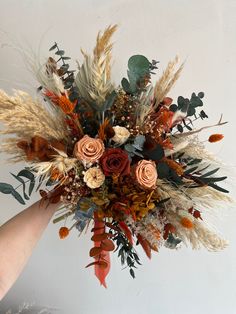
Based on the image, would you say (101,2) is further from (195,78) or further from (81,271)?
(81,271)

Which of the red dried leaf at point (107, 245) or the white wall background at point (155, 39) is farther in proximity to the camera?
the white wall background at point (155, 39)

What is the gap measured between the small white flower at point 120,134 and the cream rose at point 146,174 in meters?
0.07

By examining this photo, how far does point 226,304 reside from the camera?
4.15 ft

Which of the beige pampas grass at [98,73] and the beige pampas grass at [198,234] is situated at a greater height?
the beige pampas grass at [98,73]

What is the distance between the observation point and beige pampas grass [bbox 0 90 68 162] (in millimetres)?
698

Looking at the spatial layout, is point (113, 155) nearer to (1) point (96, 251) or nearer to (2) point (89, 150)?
(2) point (89, 150)

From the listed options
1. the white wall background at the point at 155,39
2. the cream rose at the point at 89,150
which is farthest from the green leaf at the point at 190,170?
the white wall background at the point at 155,39

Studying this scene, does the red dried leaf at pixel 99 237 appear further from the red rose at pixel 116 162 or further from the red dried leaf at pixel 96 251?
the red rose at pixel 116 162

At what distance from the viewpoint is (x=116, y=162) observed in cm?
75

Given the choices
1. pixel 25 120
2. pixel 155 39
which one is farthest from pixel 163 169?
pixel 155 39

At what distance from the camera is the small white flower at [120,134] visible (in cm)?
77

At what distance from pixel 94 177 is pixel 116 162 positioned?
0.06 meters

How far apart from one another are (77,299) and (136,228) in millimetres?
627

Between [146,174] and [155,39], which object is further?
[155,39]
